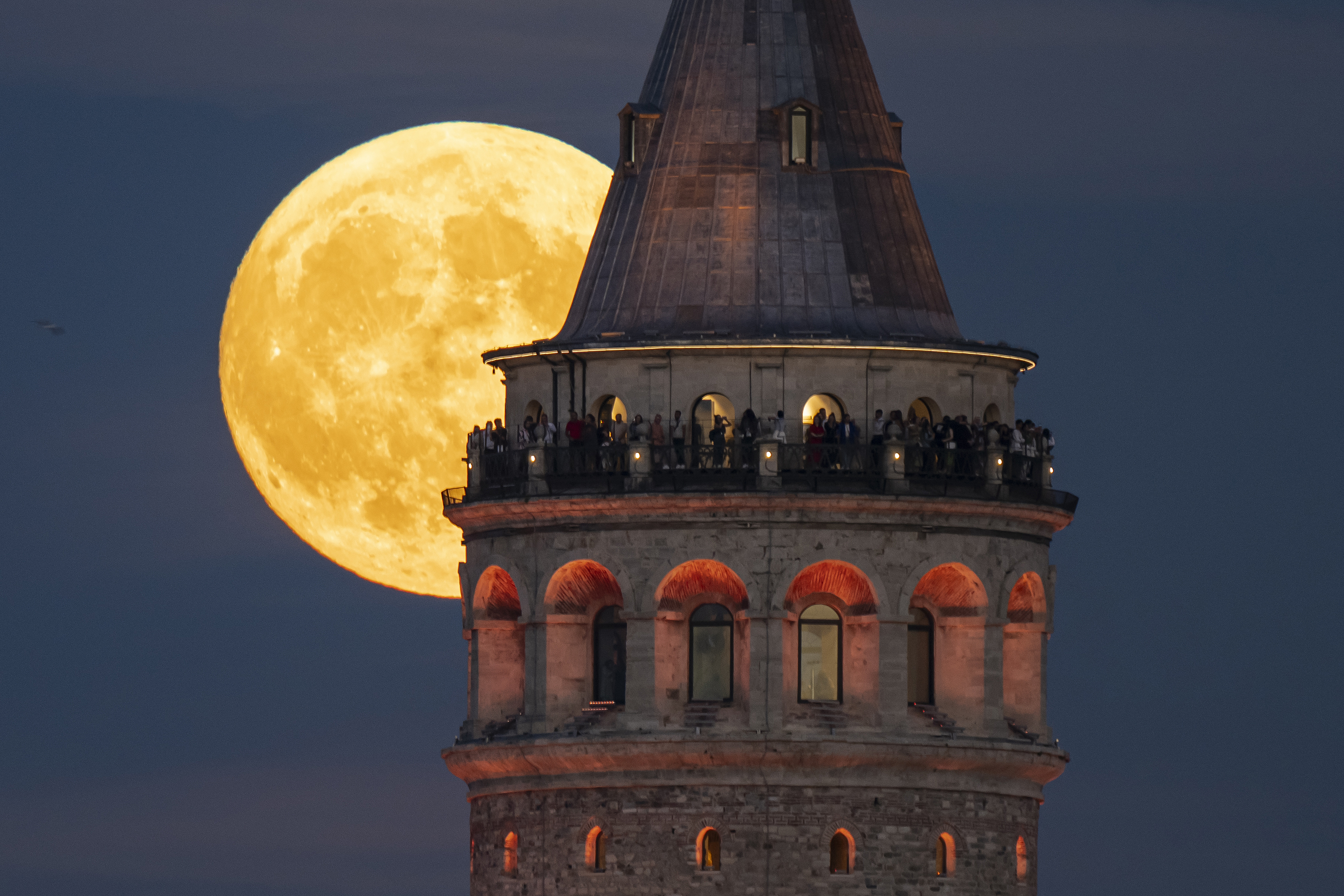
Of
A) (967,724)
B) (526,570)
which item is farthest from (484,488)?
(967,724)

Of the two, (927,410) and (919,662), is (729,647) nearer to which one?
(919,662)

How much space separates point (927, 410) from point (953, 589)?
523 centimetres

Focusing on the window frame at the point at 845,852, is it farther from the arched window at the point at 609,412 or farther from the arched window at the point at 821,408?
the arched window at the point at 609,412

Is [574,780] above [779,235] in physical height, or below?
below

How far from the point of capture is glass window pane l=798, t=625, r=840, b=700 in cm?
19675

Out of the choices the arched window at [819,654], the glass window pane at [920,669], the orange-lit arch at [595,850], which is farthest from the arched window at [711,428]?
the orange-lit arch at [595,850]

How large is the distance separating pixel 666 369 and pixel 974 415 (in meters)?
9.13

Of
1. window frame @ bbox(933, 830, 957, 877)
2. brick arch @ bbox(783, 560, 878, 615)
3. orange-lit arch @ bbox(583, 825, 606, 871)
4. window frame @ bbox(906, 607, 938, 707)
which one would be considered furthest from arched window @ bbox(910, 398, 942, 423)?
Result: orange-lit arch @ bbox(583, 825, 606, 871)

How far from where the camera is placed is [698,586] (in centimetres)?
19675

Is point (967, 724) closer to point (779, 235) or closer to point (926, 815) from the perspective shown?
point (926, 815)

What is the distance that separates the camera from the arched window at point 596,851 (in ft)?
643

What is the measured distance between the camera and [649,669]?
196 m

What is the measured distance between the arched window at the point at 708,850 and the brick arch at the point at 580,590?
7202 mm

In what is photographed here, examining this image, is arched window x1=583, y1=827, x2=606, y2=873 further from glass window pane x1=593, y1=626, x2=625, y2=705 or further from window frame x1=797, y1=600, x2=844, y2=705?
window frame x1=797, y1=600, x2=844, y2=705
